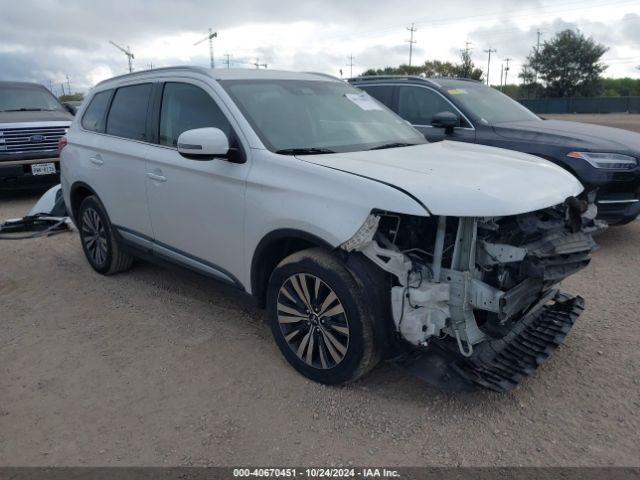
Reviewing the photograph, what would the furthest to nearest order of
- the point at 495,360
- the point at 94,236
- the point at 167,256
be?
the point at 94,236 → the point at 167,256 → the point at 495,360

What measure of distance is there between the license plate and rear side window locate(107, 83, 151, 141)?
4808 mm

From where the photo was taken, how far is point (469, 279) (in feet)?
9.35

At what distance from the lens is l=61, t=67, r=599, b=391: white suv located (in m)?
2.86

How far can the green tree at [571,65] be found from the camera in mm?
60375

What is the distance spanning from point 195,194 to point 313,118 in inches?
38.7

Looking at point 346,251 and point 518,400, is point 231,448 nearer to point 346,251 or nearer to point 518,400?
point 346,251

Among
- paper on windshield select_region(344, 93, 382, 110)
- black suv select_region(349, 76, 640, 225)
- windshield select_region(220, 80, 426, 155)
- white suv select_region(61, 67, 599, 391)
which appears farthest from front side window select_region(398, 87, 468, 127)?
white suv select_region(61, 67, 599, 391)

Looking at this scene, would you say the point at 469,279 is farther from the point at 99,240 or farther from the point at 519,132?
the point at 519,132

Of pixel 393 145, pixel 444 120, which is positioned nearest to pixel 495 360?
pixel 393 145

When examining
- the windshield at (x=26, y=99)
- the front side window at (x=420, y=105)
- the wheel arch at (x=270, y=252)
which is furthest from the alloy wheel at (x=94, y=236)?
the windshield at (x=26, y=99)

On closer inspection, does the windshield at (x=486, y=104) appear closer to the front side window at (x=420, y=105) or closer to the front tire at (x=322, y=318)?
the front side window at (x=420, y=105)

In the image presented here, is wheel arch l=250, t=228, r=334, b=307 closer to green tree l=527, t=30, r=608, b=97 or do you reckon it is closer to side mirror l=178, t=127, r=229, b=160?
side mirror l=178, t=127, r=229, b=160

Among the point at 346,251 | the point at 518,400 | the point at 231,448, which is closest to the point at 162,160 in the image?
the point at 346,251

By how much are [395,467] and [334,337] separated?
2.61 feet
